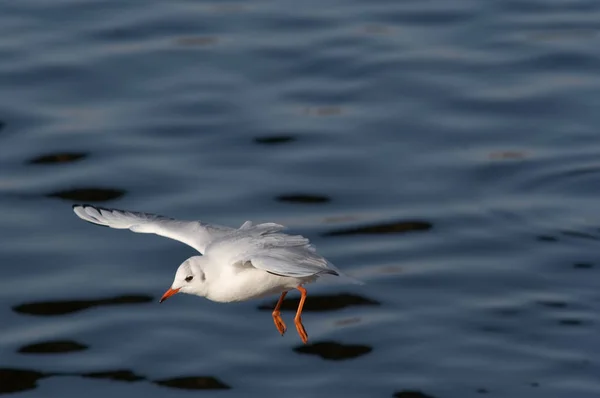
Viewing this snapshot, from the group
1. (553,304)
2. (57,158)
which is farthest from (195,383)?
(57,158)

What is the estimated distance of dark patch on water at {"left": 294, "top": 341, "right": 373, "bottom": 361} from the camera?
15.4 metres

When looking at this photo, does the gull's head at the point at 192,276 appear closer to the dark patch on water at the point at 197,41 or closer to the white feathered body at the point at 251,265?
the white feathered body at the point at 251,265

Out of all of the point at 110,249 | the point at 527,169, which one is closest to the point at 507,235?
the point at 527,169

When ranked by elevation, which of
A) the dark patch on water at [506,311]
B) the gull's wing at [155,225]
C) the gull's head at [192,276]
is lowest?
the dark patch on water at [506,311]

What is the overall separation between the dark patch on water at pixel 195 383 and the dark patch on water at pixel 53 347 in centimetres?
109

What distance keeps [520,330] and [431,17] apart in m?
8.37

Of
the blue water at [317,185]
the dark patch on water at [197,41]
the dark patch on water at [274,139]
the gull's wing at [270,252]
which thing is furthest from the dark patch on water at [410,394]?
the dark patch on water at [197,41]

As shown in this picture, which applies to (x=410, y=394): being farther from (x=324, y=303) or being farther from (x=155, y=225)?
(x=155, y=225)

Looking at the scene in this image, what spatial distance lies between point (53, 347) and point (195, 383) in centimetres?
167

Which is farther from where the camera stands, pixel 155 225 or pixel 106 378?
pixel 106 378

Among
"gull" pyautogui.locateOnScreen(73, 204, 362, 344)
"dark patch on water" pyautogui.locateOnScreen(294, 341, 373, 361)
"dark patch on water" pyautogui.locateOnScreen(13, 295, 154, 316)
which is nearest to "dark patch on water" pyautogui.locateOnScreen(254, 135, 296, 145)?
"dark patch on water" pyautogui.locateOnScreen(13, 295, 154, 316)

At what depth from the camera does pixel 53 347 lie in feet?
51.0

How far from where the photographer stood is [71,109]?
66.6 ft

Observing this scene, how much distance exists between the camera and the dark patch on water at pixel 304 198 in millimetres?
17766
